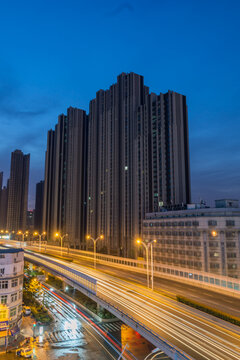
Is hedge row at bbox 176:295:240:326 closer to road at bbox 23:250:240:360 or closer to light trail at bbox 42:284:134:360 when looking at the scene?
road at bbox 23:250:240:360

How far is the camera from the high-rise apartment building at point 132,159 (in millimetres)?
132500

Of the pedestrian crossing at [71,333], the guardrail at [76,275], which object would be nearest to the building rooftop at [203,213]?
the guardrail at [76,275]

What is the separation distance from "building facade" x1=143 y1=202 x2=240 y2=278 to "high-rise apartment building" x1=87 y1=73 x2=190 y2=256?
89.7 feet

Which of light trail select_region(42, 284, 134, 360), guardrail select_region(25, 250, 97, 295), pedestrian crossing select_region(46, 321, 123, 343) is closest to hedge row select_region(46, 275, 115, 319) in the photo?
light trail select_region(42, 284, 134, 360)

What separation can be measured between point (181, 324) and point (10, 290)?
33574 millimetres

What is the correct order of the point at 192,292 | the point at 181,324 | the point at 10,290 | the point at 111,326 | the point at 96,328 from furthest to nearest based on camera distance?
the point at 111,326 < the point at 96,328 < the point at 192,292 < the point at 10,290 < the point at 181,324

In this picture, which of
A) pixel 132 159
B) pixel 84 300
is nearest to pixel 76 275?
pixel 84 300

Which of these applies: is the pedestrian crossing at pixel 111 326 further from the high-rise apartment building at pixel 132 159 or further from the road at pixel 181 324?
the high-rise apartment building at pixel 132 159

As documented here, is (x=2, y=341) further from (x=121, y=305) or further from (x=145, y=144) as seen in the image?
(x=145, y=144)

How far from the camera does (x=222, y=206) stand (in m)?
85.8

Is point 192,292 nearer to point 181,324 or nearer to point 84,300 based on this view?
point 181,324

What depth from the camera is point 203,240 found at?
80.4 metres

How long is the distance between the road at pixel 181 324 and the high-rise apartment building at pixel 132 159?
7477 cm

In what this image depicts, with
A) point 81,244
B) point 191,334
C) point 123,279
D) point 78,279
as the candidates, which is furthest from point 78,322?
point 81,244
